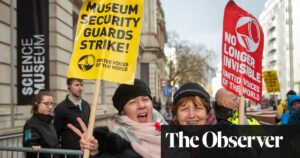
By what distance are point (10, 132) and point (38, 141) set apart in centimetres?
309

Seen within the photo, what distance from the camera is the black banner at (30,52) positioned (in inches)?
396

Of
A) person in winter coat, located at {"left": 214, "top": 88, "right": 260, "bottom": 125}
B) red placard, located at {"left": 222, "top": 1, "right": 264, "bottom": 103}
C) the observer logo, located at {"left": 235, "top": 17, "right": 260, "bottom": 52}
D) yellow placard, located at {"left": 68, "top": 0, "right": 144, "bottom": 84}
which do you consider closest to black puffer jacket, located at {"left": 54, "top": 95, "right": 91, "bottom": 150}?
person in winter coat, located at {"left": 214, "top": 88, "right": 260, "bottom": 125}

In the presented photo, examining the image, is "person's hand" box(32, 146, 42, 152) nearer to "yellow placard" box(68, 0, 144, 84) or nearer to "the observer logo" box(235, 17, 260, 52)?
"yellow placard" box(68, 0, 144, 84)

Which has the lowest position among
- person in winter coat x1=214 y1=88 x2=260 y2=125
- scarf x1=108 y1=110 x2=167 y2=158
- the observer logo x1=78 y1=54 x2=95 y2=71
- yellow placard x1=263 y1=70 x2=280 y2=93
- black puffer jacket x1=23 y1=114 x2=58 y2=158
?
black puffer jacket x1=23 y1=114 x2=58 y2=158

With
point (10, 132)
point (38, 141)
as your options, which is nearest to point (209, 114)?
point (38, 141)

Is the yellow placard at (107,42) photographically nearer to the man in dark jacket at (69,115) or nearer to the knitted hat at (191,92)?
the knitted hat at (191,92)

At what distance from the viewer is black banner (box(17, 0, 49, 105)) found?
10047 mm

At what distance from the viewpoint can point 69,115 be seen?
6.75 meters

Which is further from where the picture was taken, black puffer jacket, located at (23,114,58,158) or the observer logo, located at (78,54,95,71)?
black puffer jacket, located at (23,114,58,158)

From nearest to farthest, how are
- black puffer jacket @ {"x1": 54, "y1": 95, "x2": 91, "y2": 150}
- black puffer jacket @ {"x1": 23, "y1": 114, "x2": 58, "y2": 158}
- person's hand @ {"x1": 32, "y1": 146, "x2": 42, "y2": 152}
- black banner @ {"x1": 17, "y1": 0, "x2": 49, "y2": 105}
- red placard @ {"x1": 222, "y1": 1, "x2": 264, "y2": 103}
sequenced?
red placard @ {"x1": 222, "y1": 1, "x2": 264, "y2": 103} → person's hand @ {"x1": 32, "y1": 146, "x2": 42, "y2": 152} → black puffer jacket @ {"x1": 23, "y1": 114, "x2": 58, "y2": 158} → black puffer jacket @ {"x1": 54, "y1": 95, "x2": 91, "y2": 150} → black banner @ {"x1": 17, "y1": 0, "x2": 49, "y2": 105}

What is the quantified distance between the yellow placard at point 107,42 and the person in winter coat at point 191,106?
0.57 metres

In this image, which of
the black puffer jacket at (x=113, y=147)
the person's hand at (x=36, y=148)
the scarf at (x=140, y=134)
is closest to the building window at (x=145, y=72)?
the person's hand at (x=36, y=148)

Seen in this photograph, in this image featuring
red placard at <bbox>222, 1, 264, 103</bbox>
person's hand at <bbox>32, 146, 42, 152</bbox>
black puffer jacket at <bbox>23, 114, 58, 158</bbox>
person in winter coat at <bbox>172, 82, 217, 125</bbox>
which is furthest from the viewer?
black puffer jacket at <bbox>23, 114, 58, 158</bbox>

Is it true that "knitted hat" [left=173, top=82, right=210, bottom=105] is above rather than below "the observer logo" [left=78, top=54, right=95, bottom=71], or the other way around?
below
